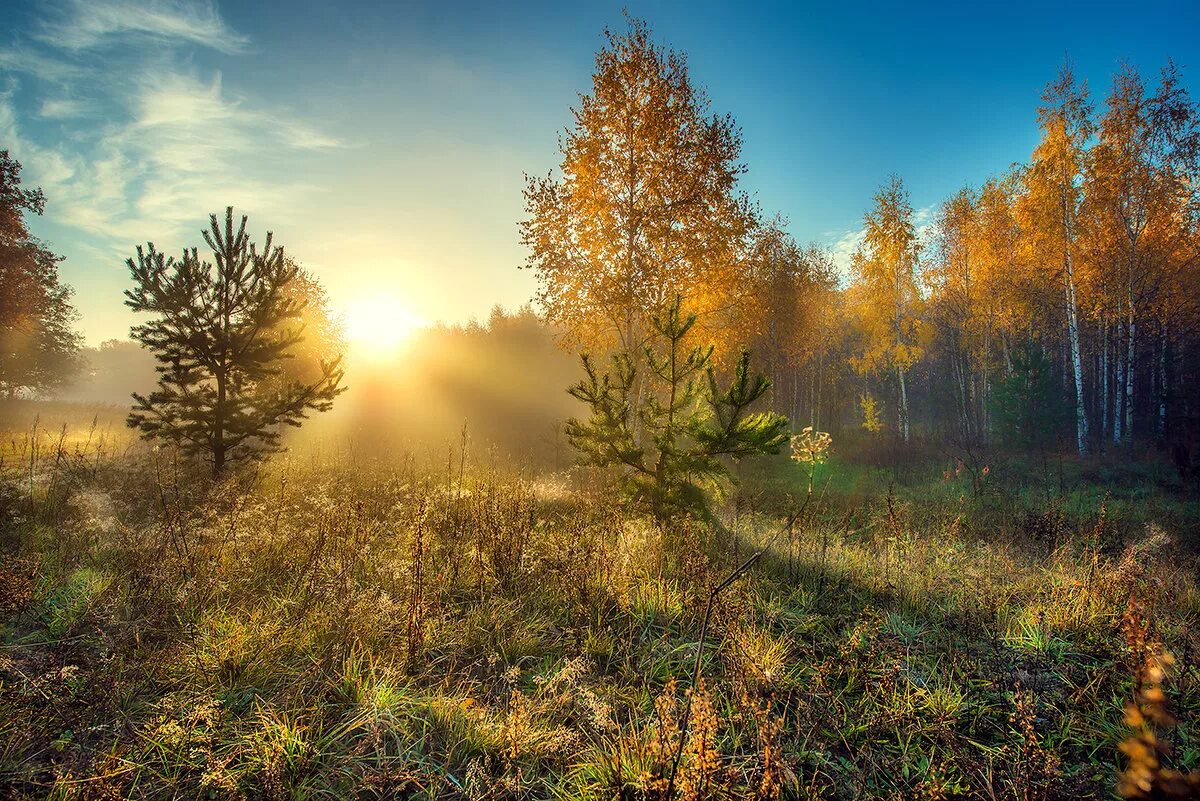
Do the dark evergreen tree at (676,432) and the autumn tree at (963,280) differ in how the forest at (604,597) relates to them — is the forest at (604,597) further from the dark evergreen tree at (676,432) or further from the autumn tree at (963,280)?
the autumn tree at (963,280)

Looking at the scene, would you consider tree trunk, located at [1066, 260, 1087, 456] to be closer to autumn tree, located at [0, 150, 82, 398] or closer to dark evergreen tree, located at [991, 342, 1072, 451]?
dark evergreen tree, located at [991, 342, 1072, 451]

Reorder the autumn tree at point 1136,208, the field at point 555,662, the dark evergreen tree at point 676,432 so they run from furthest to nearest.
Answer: the autumn tree at point 1136,208, the dark evergreen tree at point 676,432, the field at point 555,662

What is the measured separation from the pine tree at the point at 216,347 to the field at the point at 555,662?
172 cm

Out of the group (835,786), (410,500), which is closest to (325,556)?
(410,500)

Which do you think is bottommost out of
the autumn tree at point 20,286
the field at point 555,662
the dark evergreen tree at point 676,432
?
the field at point 555,662

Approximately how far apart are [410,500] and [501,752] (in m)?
5.07

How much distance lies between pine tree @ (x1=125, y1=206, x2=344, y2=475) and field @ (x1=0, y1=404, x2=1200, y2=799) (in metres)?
1.72

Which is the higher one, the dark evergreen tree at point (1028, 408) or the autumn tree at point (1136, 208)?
the autumn tree at point (1136, 208)

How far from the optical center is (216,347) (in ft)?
26.2

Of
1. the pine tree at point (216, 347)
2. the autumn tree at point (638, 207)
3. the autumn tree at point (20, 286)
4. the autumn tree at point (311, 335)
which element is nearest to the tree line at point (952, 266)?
the autumn tree at point (638, 207)

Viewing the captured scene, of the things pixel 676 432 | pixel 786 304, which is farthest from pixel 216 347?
pixel 786 304

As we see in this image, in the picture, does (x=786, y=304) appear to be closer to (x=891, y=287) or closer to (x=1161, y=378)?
(x=891, y=287)

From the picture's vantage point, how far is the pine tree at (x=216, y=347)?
7613 mm

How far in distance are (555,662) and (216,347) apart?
26.3 feet
